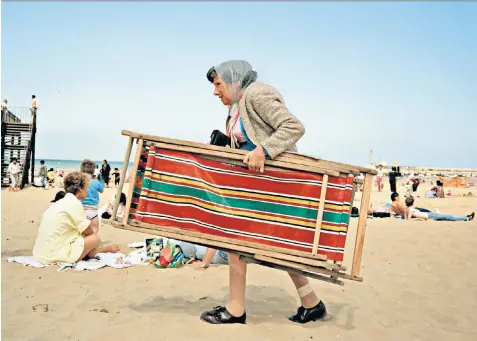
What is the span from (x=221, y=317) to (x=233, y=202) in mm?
1003

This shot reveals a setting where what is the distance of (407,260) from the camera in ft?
22.7

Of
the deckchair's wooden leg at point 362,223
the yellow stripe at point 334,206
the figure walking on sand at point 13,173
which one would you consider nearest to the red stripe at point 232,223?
the yellow stripe at point 334,206

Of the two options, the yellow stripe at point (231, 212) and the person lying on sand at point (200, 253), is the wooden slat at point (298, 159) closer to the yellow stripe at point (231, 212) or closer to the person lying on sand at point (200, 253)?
the yellow stripe at point (231, 212)

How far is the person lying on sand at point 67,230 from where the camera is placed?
5789mm

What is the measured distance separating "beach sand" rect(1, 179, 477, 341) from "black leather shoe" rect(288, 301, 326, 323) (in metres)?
0.07

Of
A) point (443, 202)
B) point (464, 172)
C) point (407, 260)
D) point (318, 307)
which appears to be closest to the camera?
point (318, 307)

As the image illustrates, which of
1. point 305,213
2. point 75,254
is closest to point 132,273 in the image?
point 75,254

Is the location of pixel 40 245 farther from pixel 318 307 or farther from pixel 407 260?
pixel 407 260

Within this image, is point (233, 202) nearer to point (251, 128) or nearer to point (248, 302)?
point (251, 128)

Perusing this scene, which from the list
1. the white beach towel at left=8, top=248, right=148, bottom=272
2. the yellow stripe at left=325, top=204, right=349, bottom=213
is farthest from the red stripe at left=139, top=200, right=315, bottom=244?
the white beach towel at left=8, top=248, right=148, bottom=272

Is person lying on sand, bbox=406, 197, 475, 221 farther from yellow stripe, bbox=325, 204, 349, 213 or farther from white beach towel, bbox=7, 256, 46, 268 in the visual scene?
yellow stripe, bbox=325, 204, 349, 213

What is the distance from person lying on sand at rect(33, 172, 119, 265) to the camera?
579 cm

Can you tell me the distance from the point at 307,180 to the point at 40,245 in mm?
4015

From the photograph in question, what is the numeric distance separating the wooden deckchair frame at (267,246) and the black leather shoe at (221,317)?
570mm
